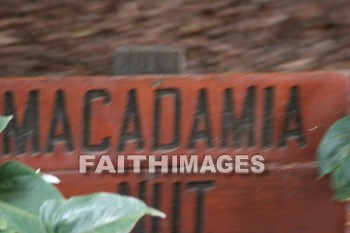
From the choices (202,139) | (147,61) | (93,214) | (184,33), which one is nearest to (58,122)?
(147,61)

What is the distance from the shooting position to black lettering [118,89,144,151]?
2.67 meters

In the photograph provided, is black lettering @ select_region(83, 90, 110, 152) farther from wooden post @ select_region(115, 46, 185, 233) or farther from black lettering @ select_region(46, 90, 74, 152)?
wooden post @ select_region(115, 46, 185, 233)

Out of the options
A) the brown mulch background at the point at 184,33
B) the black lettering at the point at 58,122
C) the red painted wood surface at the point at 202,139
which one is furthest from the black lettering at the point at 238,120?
the brown mulch background at the point at 184,33

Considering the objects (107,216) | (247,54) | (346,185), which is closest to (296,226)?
(346,185)

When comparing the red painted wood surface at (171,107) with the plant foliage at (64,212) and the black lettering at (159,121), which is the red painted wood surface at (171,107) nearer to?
the black lettering at (159,121)

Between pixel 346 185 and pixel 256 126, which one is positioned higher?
pixel 256 126

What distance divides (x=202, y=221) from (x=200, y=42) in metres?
1.82

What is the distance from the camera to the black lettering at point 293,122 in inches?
107

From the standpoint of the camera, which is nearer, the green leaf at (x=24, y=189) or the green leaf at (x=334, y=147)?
the green leaf at (x=24, y=189)

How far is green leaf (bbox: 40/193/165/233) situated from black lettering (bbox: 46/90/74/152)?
746 millimetres

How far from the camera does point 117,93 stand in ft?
8.72

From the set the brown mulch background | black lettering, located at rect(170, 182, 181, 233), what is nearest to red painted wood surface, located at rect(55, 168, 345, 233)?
black lettering, located at rect(170, 182, 181, 233)

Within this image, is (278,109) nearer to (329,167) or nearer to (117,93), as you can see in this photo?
(329,167)

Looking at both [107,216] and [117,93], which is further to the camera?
[117,93]
